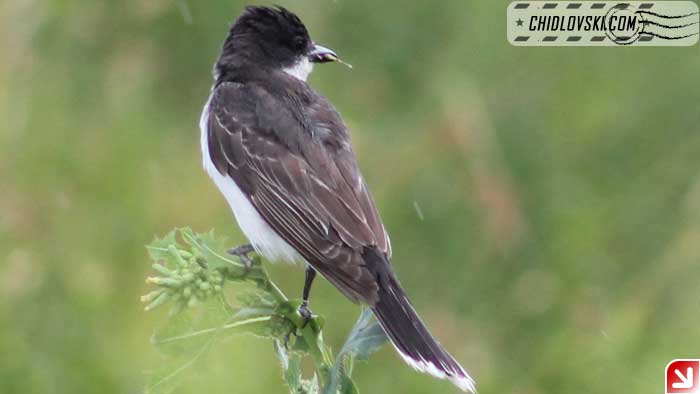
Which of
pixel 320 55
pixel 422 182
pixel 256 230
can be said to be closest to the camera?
pixel 256 230

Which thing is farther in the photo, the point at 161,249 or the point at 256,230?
the point at 256,230

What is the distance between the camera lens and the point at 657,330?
5.54 meters

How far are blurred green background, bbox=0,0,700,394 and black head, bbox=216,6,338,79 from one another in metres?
0.89

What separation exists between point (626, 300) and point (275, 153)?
82.3 inches

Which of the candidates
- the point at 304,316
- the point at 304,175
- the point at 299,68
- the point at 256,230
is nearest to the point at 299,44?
the point at 299,68

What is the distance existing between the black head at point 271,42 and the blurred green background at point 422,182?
89 centimetres

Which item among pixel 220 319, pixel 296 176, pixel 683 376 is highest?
pixel 220 319

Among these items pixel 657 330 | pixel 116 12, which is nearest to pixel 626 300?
pixel 657 330

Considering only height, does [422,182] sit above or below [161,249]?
below

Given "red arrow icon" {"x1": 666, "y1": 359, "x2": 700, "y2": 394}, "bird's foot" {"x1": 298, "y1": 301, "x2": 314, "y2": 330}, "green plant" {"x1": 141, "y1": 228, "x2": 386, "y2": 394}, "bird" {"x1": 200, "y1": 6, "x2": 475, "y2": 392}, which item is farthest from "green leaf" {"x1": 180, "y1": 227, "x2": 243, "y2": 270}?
"red arrow icon" {"x1": 666, "y1": 359, "x2": 700, "y2": 394}

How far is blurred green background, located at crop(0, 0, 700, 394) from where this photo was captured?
18.4 feet

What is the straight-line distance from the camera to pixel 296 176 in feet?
15.0

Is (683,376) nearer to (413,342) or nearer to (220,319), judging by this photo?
(413,342)

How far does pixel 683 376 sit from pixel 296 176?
1.58 meters
